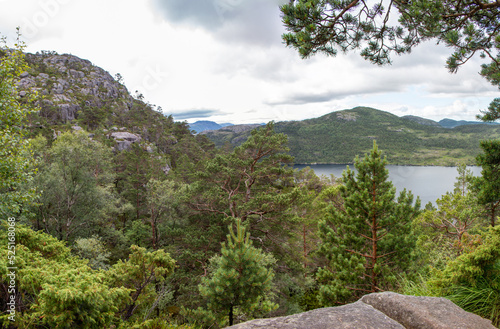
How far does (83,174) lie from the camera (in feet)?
59.8

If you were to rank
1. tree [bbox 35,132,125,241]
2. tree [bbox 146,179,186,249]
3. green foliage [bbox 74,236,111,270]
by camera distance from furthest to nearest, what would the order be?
1. tree [bbox 146,179,186,249]
2. tree [bbox 35,132,125,241]
3. green foliage [bbox 74,236,111,270]

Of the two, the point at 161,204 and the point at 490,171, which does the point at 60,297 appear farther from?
the point at 161,204

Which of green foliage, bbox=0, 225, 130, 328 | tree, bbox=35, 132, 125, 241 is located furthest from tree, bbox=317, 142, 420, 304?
tree, bbox=35, 132, 125, 241

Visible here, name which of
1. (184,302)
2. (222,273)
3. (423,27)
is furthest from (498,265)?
(184,302)

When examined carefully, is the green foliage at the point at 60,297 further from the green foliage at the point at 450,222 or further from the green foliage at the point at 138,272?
the green foliage at the point at 450,222

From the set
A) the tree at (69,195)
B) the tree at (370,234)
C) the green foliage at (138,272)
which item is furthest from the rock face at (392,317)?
the tree at (69,195)

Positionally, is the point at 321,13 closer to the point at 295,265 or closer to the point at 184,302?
the point at 295,265

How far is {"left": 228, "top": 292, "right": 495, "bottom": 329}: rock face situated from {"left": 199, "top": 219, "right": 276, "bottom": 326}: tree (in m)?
3.76

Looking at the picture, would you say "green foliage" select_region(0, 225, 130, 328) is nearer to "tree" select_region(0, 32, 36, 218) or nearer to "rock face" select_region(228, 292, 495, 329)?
"tree" select_region(0, 32, 36, 218)

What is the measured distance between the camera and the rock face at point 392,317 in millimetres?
3521

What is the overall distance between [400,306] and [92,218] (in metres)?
21.5

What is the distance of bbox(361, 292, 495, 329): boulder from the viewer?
3.58 meters

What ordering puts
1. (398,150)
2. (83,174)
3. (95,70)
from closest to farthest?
(83,174), (95,70), (398,150)

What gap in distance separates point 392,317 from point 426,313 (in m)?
0.52
